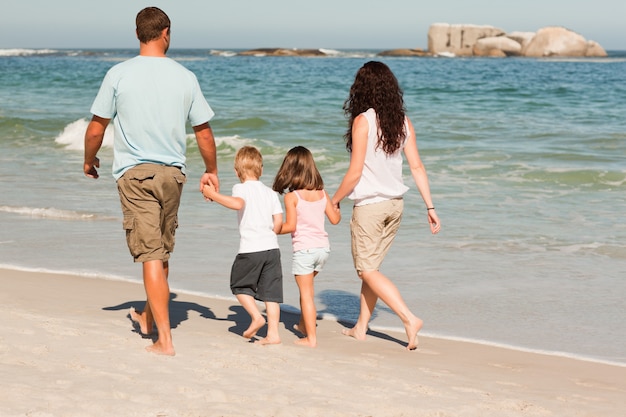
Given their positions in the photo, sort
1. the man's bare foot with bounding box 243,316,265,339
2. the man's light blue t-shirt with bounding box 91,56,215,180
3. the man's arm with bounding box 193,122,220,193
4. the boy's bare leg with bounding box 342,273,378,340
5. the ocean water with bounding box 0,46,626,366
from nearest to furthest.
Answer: the man's light blue t-shirt with bounding box 91,56,215,180 → the man's arm with bounding box 193,122,220,193 → the man's bare foot with bounding box 243,316,265,339 → the boy's bare leg with bounding box 342,273,378,340 → the ocean water with bounding box 0,46,626,366

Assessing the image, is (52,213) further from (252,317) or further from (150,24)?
(150,24)

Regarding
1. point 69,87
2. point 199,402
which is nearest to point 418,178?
point 199,402

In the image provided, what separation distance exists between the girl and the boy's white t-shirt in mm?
80

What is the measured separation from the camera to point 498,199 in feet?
35.4

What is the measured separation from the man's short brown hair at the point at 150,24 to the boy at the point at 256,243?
84 cm

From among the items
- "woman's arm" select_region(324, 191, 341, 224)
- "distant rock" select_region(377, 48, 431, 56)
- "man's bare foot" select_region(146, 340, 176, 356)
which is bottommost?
"distant rock" select_region(377, 48, 431, 56)

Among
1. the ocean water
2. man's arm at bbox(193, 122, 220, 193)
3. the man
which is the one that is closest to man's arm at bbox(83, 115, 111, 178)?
the man

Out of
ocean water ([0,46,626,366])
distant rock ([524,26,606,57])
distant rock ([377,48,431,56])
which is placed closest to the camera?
ocean water ([0,46,626,366])

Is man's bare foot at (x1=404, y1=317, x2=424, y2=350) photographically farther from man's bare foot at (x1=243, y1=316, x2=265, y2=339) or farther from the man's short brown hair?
the man's short brown hair

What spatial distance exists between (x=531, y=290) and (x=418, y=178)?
1970mm

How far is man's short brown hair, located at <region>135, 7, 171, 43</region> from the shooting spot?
4391mm

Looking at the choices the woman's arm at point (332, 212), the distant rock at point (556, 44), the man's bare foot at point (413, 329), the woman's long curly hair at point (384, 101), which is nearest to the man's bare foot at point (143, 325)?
the woman's arm at point (332, 212)

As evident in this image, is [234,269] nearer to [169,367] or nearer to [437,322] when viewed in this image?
[169,367]

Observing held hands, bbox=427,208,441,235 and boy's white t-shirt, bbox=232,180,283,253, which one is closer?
boy's white t-shirt, bbox=232,180,283,253
